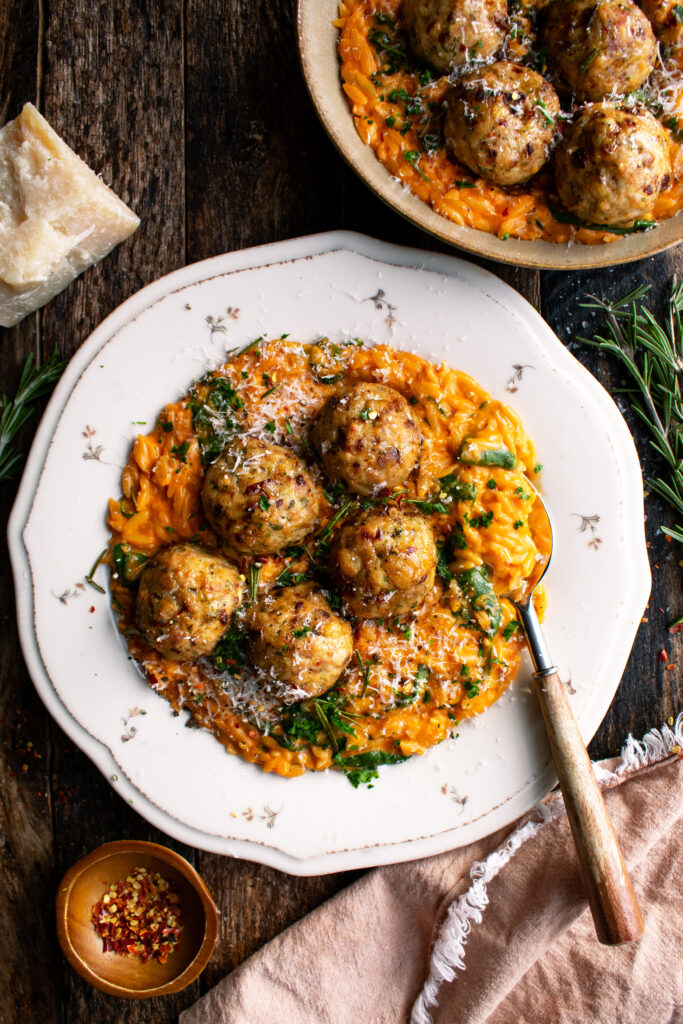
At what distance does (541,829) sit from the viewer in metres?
3.97

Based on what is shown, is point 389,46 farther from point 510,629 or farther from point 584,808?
point 584,808

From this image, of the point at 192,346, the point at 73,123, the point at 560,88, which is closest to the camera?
the point at 560,88

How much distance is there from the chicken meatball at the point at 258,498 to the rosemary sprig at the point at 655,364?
1911 mm

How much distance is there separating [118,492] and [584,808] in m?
2.87

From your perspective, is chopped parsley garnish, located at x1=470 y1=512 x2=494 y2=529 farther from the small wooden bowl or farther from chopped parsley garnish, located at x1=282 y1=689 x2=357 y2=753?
the small wooden bowl

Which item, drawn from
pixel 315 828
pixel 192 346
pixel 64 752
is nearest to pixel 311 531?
pixel 192 346

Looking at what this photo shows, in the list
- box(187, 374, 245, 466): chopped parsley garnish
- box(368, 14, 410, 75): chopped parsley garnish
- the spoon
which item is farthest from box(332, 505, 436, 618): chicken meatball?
box(368, 14, 410, 75): chopped parsley garnish

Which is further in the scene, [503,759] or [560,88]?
[503,759]

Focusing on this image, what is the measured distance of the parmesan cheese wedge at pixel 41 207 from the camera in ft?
12.2

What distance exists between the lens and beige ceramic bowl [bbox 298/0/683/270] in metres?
3.46

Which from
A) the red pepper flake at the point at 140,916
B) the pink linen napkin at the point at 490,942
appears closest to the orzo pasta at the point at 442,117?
the pink linen napkin at the point at 490,942

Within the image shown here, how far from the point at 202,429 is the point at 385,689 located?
5.29 ft

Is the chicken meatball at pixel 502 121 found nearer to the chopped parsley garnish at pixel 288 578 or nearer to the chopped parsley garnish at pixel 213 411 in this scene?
the chopped parsley garnish at pixel 213 411

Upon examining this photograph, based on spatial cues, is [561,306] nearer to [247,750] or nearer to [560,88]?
[560,88]
